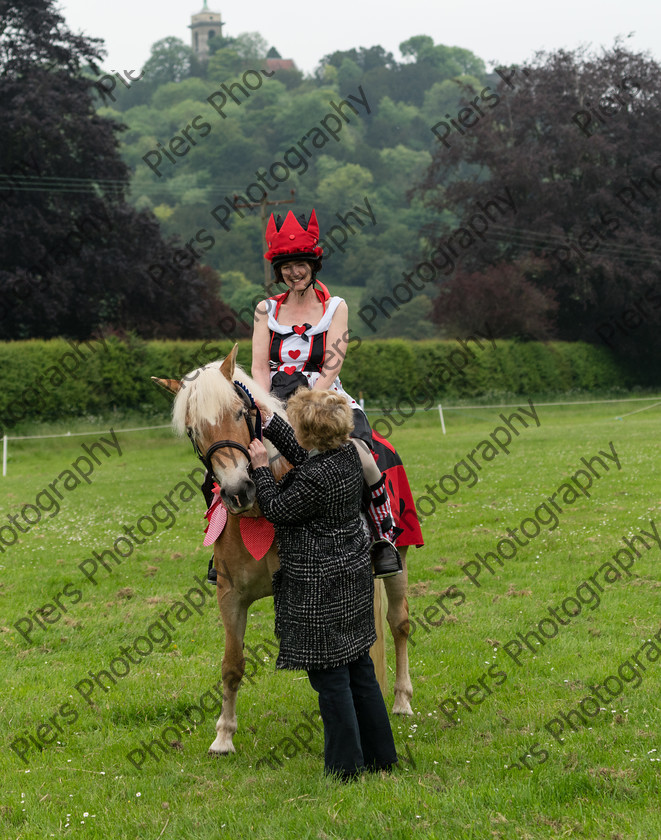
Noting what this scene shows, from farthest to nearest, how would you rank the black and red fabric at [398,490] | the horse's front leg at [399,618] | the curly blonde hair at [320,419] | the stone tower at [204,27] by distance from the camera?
the stone tower at [204,27] → the horse's front leg at [399,618] → the black and red fabric at [398,490] → the curly blonde hair at [320,419]

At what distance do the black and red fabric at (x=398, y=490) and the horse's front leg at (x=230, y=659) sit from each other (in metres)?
1.21

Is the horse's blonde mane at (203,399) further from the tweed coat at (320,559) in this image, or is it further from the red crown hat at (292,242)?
the red crown hat at (292,242)

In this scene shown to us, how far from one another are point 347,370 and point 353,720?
2815 cm

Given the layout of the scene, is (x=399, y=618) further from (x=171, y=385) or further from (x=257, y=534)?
(x=171, y=385)

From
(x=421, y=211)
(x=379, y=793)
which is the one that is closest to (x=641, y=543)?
(x=379, y=793)

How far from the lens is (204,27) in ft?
630

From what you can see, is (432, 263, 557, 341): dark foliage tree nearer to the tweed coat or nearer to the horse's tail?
the horse's tail

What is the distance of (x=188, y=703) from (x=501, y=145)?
4378 cm

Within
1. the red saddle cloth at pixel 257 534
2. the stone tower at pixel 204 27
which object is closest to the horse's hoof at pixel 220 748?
the red saddle cloth at pixel 257 534

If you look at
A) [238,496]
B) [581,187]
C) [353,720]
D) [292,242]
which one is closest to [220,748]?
[353,720]

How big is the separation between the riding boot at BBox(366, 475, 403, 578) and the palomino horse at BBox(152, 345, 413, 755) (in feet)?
1.73

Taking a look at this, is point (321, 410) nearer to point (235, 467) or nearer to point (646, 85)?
point (235, 467)


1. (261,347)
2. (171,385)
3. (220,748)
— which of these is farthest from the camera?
(261,347)

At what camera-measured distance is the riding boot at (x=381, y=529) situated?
488 centimetres
